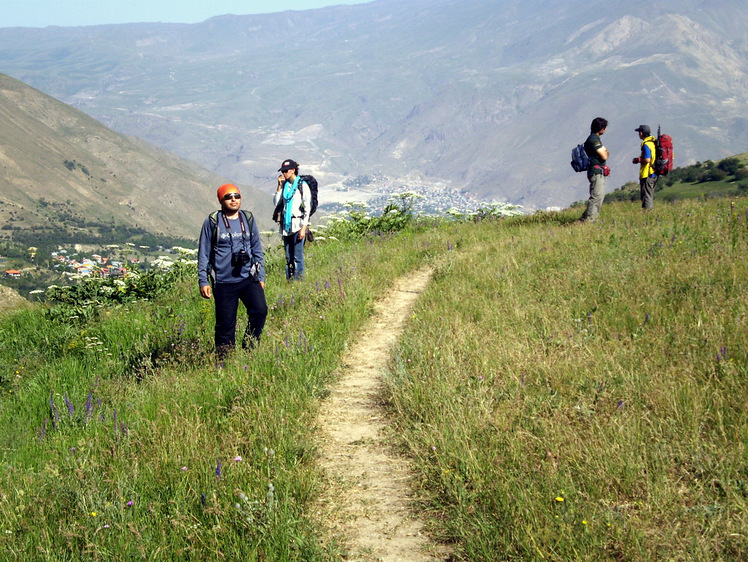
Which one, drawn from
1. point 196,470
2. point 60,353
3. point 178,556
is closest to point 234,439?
point 196,470

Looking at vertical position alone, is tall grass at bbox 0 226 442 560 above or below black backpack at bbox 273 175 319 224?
below

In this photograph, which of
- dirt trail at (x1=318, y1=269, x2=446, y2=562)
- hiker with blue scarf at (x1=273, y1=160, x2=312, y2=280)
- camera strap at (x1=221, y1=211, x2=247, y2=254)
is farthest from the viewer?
hiker with blue scarf at (x1=273, y1=160, x2=312, y2=280)

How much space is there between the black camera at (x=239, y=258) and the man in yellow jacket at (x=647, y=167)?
31.5 ft

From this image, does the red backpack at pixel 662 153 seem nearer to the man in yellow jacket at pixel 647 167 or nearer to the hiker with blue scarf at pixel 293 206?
the man in yellow jacket at pixel 647 167

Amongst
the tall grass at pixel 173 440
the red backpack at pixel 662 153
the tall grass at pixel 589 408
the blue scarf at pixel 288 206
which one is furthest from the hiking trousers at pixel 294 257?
the red backpack at pixel 662 153

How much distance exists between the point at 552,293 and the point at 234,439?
4431 millimetres

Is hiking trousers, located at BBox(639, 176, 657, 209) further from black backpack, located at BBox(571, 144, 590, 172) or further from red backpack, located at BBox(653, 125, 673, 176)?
black backpack, located at BBox(571, 144, 590, 172)

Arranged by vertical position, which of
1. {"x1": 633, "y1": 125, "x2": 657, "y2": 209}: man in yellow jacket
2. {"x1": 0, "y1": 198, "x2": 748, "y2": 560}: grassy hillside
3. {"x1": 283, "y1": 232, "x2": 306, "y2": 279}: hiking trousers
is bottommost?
{"x1": 0, "y1": 198, "x2": 748, "y2": 560}: grassy hillside

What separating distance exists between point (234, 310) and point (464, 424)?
11.2ft

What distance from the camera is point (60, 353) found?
877 cm

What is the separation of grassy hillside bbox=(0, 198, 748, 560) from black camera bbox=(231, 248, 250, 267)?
35.7 inches

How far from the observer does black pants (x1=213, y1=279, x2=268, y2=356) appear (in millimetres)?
6477

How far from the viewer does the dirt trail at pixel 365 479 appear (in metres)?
3.22

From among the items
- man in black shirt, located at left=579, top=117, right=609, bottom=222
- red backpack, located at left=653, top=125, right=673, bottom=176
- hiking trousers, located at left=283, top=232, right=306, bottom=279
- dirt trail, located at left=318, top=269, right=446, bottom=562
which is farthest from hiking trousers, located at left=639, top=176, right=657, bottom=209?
dirt trail, located at left=318, top=269, right=446, bottom=562
